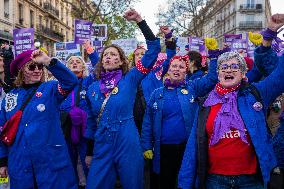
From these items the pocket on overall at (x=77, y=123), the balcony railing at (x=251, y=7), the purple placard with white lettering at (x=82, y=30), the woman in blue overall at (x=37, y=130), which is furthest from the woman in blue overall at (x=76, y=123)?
the balcony railing at (x=251, y=7)

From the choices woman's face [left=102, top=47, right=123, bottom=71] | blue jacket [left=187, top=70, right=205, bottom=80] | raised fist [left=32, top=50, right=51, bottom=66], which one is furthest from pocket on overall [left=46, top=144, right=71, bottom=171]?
blue jacket [left=187, top=70, right=205, bottom=80]

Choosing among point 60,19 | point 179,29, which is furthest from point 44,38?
point 179,29

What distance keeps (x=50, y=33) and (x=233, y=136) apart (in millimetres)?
50446

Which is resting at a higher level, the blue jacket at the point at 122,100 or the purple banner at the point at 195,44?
the purple banner at the point at 195,44

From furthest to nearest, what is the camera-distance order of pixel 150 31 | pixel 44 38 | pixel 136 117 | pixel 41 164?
pixel 44 38 → pixel 136 117 → pixel 150 31 → pixel 41 164

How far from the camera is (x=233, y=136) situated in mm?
3428

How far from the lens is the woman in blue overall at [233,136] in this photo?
11.1ft

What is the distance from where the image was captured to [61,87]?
164 inches

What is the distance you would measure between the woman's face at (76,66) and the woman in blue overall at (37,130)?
1.85 m

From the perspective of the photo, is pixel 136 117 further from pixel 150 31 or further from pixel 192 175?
pixel 192 175

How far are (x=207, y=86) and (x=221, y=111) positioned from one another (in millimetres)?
1573

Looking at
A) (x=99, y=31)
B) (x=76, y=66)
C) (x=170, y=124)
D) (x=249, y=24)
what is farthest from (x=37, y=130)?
(x=249, y=24)

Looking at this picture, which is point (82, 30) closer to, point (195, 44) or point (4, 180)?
point (195, 44)

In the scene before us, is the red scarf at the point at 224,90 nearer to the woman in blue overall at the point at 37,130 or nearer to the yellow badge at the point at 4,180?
the woman in blue overall at the point at 37,130
